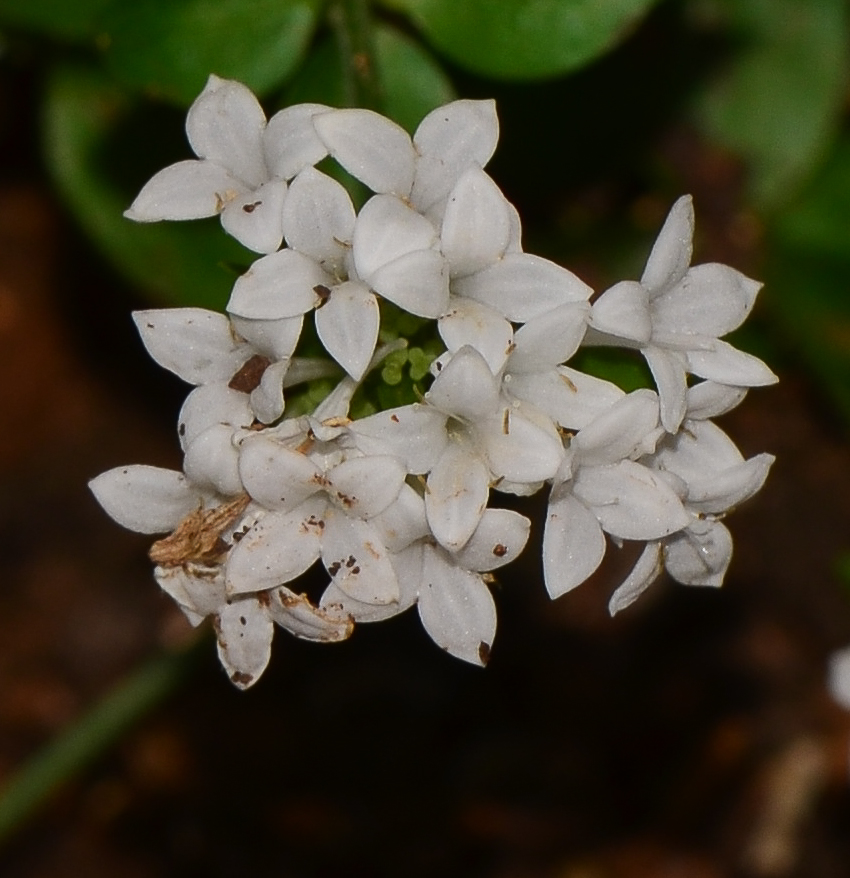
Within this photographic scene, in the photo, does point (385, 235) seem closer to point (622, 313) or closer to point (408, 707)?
point (622, 313)

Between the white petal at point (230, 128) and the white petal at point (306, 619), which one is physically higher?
the white petal at point (230, 128)

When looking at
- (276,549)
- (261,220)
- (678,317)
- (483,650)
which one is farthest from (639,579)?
(261,220)

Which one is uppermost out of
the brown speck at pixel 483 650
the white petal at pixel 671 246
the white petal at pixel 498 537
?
the white petal at pixel 671 246

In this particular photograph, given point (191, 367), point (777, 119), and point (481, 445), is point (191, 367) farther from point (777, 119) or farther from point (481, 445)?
point (777, 119)

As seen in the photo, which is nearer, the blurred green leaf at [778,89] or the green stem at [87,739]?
the green stem at [87,739]

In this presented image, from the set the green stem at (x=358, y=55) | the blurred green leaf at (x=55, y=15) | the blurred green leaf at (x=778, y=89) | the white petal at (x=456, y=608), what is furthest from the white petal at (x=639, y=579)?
the blurred green leaf at (x=778, y=89)

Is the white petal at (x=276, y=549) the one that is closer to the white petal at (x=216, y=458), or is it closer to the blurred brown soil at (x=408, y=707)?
the white petal at (x=216, y=458)
